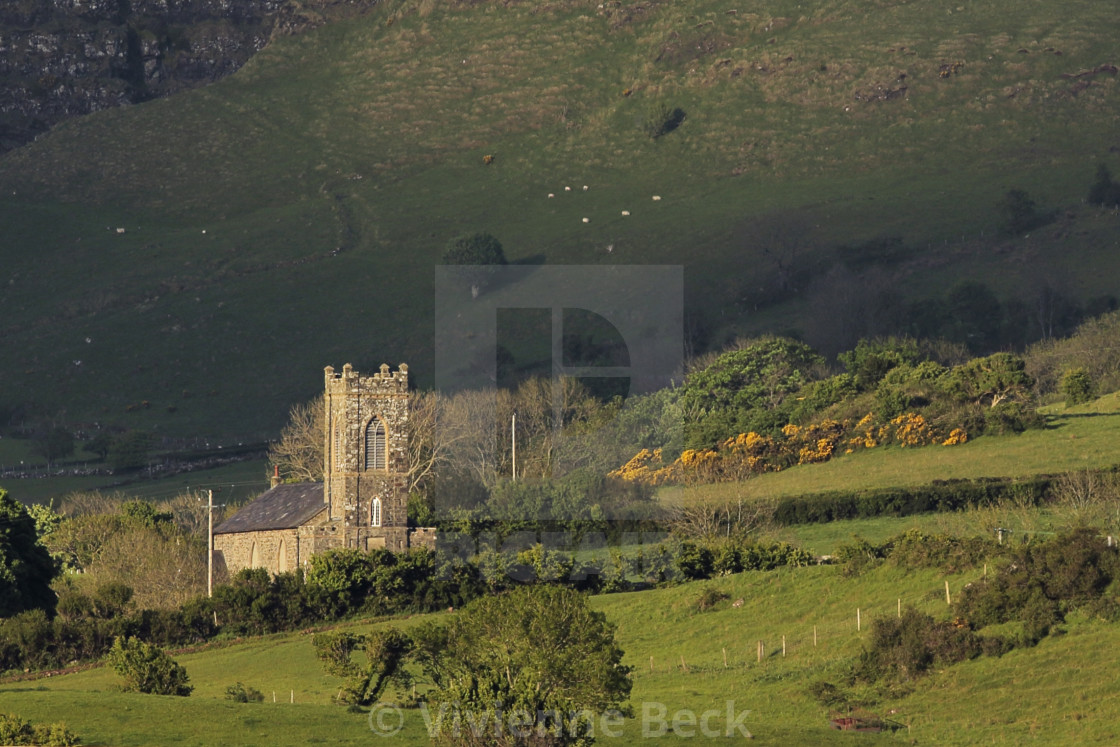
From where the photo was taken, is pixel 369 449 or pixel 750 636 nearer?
pixel 750 636

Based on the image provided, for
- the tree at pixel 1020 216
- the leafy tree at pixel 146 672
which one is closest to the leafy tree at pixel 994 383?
the leafy tree at pixel 146 672

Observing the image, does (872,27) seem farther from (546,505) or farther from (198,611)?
(198,611)

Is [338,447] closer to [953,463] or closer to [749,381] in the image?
[953,463]

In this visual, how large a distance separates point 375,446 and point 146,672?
28326 mm

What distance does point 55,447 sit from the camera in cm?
12425

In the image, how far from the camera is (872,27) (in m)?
190

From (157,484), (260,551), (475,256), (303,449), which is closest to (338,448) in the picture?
(260,551)

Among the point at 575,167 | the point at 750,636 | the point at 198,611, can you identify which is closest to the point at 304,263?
the point at 575,167

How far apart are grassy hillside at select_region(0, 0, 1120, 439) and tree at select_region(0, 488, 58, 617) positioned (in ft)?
217

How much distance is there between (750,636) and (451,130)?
145845 millimetres

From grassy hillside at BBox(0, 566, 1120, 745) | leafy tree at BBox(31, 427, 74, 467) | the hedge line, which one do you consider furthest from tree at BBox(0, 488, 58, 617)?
leafy tree at BBox(31, 427, 74, 467)

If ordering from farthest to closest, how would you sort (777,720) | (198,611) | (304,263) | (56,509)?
(304,263)
(56,509)
(198,611)
(777,720)

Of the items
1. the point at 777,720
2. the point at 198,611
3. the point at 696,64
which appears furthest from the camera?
the point at 696,64

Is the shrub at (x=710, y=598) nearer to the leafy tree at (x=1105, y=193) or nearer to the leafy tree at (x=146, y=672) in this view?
the leafy tree at (x=146, y=672)
